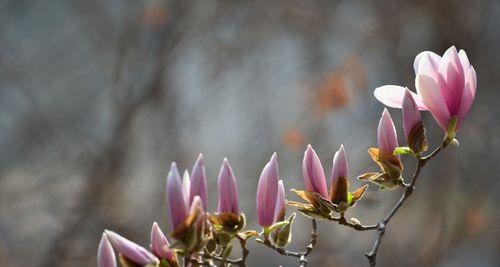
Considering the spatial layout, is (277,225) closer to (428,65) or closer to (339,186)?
(339,186)

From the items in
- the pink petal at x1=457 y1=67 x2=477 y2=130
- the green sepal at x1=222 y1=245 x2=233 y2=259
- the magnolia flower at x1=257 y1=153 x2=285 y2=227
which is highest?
the pink petal at x1=457 y1=67 x2=477 y2=130

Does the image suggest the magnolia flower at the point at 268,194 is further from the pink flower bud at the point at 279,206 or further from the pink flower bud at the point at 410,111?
the pink flower bud at the point at 410,111

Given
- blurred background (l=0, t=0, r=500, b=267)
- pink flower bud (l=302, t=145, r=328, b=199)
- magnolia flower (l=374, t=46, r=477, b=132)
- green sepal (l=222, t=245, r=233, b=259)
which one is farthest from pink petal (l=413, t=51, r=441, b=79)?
blurred background (l=0, t=0, r=500, b=267)

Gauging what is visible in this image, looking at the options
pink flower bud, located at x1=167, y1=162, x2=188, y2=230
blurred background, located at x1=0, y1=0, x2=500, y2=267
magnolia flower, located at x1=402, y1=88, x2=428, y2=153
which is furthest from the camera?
blurred background, located at x1=0, y1=0, x2=500, y2=267

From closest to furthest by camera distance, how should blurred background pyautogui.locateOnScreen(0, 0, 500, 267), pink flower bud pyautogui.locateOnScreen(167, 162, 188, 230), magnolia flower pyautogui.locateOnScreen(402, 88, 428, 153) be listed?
pink flower bud pyautogui.locateOnScreen(167, 162, 188, 230) → magnolia flower pyautogui.locateOnScreen(402, 88, 428, 153) → blurred background pyautogui.locateOnScreen(0, 0, 500, 267)

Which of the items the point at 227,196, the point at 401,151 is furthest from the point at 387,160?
the point at 227,196

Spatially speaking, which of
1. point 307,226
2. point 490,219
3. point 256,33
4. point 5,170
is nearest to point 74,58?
point 5,170

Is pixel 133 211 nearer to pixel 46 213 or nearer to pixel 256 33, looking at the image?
pixel 46 213

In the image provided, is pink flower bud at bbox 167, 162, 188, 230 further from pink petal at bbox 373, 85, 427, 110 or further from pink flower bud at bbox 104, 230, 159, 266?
pink petal at bbox 373, 85, 427, 110
